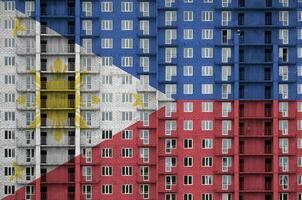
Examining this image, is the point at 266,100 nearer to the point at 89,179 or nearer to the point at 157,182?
the point at 157,182

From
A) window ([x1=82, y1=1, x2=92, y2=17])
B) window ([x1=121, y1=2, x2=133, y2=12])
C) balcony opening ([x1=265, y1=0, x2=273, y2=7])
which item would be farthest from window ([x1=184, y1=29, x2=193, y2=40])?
window ([x1=82, y1=1, x2=92, y2=17])

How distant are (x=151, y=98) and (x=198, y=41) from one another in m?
9.93

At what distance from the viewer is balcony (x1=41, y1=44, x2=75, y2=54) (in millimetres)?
83312

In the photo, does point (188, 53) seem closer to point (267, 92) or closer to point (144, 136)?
point (267, 92)

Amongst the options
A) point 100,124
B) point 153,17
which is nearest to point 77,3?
point 153,17

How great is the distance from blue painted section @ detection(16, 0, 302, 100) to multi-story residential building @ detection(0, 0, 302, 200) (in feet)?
0.44

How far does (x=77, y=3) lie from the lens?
82.4 m

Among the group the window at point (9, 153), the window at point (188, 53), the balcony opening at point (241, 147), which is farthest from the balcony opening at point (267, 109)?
the window at point (9, 153)

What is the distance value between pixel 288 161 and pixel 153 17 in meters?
26.4

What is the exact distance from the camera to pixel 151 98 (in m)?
83.8

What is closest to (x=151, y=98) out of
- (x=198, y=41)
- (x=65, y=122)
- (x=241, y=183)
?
(x=198, y=41)

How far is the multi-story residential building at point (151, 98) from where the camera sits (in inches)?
3255

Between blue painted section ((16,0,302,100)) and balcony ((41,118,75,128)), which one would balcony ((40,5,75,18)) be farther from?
balcony ((41,118,75,128))

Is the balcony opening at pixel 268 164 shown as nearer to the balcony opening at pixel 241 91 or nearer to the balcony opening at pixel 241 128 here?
the balcony opening at pixel 241 128
